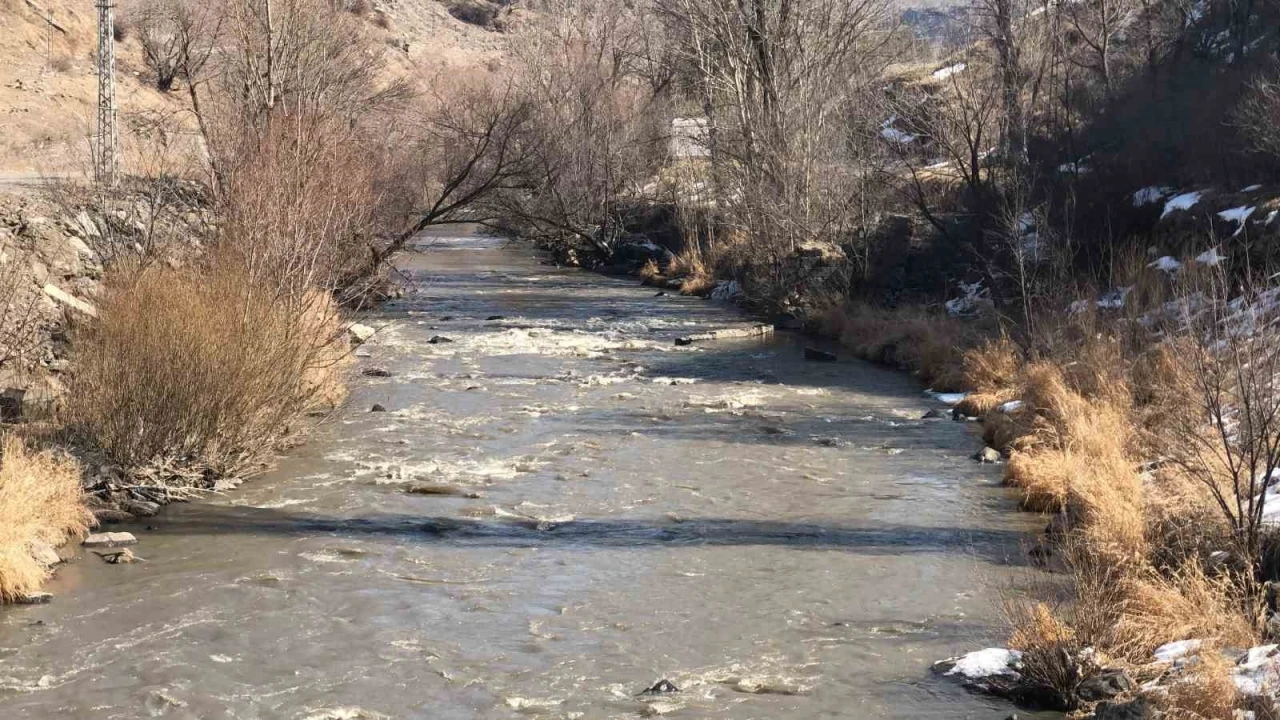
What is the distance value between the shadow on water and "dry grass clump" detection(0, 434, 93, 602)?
103 centimetres

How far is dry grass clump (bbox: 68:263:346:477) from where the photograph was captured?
13.9 metres

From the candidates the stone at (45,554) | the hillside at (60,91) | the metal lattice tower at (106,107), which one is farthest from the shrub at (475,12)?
the stone at (45,554)

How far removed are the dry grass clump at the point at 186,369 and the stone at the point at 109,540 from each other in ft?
4.91

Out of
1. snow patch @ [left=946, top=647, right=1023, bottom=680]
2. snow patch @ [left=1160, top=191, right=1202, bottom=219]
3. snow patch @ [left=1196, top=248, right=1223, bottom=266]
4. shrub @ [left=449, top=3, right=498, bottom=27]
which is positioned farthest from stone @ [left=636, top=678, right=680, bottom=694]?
shrub @ [left=449, top=3, right=498, bottom=27]

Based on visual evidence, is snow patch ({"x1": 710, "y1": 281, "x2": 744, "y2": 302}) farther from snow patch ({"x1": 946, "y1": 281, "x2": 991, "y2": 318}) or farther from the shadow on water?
the shadow on water

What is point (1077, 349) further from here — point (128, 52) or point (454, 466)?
point (128, 52)

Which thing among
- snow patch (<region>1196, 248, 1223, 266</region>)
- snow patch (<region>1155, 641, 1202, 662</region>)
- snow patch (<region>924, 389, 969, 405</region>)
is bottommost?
snow patch (<region>1155, 641, 1202, 662</region>)

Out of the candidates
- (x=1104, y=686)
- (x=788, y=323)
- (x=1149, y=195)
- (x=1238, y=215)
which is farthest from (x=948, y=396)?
(x=1104, y=686)

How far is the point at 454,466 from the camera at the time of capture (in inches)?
636

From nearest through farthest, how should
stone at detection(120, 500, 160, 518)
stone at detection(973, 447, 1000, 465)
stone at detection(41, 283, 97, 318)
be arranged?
1. stone at detection(120, 500, 160, 518)
2. stone at detection(973, 447, 1000, 465)
3. stone at detection(41, 283, 97, 318)

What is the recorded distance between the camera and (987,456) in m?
16.7

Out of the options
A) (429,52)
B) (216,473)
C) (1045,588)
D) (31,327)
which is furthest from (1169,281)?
(429,52)

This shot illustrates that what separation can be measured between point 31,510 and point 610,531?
5720 mm

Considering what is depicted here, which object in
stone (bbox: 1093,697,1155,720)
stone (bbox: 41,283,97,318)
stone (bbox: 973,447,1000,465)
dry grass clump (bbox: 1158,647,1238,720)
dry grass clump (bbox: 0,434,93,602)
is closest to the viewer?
dry grass clump (bbox: 1158,647,1238,720)
